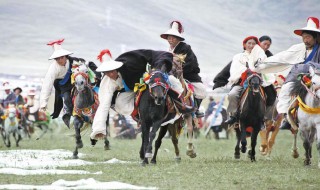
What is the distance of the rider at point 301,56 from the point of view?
13875 mm

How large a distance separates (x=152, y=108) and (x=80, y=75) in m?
2.66

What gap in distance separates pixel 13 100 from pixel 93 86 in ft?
36.5

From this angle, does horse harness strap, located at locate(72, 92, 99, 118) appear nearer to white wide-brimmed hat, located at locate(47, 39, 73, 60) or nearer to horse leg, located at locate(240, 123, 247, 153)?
white wide-brimmed hat, located at locate(47, 39, 73, 60)

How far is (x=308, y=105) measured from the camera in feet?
44.2

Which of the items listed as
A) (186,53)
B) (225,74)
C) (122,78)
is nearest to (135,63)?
(122,78)

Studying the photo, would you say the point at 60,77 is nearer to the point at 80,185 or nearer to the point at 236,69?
the point at 236,69

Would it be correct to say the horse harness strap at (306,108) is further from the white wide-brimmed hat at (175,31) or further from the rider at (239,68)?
the white wide-brimmed hat at (175,31)

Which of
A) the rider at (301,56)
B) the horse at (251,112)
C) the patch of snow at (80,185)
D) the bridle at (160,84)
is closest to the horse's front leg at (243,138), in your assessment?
the horse at (251,112)

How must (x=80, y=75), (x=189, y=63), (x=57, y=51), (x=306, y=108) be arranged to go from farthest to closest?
(x=57, y=51), (x=189, y=63), (x=80, y=75), (x=306, y=108)

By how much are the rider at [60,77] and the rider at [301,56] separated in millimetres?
4371

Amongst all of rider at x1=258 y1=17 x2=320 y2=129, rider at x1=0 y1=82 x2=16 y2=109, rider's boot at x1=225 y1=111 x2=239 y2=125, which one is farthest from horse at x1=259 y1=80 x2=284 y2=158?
rider at x1=0 y1=82 x2=16 y2=109

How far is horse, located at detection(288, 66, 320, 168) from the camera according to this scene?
13219mm

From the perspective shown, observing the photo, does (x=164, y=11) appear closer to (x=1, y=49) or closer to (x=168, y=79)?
(x=1, y=49)

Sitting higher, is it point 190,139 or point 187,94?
point 187,94
